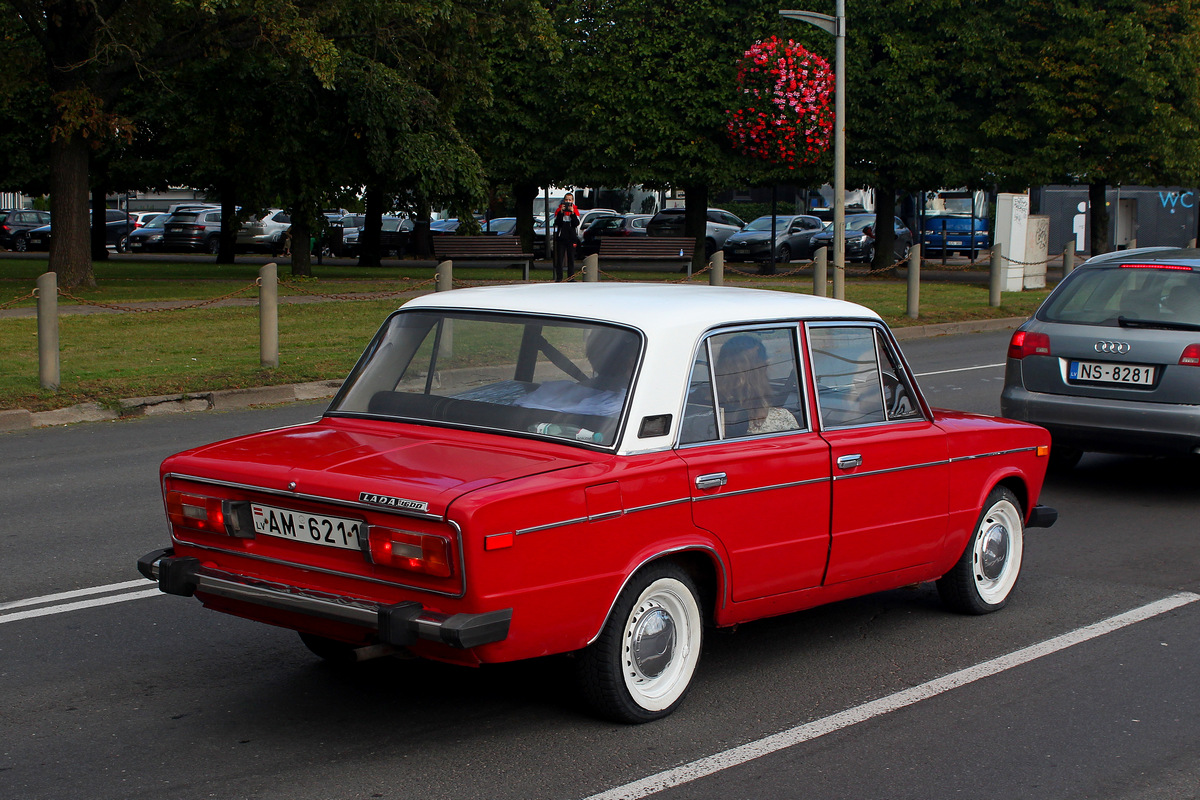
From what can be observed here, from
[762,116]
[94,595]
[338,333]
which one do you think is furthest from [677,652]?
[762,116]

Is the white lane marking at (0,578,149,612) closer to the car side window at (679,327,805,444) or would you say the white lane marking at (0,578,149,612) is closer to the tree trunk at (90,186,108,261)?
the car side window at (679,327,805,444)

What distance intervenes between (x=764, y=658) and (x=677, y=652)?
3.15 ft

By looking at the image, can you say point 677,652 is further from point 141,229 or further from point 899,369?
point 141,229

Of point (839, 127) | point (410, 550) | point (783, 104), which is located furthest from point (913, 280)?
point (410, 550)

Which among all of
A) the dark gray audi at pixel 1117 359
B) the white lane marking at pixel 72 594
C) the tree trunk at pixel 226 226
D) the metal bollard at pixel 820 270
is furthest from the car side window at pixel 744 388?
the tree trunk at pixel 226 226

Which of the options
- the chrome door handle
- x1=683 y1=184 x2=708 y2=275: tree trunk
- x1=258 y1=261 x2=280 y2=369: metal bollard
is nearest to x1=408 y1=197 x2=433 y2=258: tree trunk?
x1=683 y1=184 x2=708 y2=275: tree trunk

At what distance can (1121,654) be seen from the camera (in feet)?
18.6

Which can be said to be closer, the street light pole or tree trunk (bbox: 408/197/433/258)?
the street light pole

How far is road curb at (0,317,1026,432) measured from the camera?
38.9ft

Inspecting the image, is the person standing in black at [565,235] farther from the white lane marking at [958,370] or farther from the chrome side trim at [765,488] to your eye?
the chrome side trim at [765,488]

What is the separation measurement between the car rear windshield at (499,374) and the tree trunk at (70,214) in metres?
20.5

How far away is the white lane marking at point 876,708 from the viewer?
13.8 feet

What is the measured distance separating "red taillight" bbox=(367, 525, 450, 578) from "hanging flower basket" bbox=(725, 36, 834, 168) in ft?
97.2

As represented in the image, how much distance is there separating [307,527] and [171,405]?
915 cm
